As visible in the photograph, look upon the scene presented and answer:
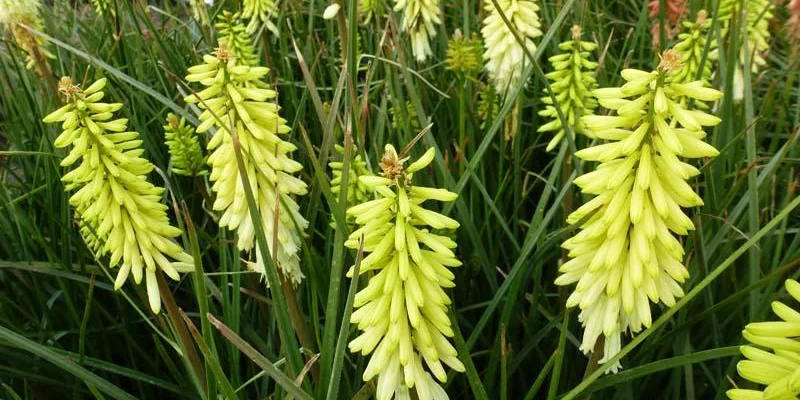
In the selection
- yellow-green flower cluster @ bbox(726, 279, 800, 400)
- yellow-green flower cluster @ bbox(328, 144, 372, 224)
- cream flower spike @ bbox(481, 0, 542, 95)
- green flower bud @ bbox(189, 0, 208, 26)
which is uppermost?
green flower bud @ bbox(189, 0, 208, 26)

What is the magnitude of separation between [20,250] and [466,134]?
2.18 m

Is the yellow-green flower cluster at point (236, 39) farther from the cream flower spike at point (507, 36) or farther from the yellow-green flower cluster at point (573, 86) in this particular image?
the yellow-green flower cluster at point (573, 86)

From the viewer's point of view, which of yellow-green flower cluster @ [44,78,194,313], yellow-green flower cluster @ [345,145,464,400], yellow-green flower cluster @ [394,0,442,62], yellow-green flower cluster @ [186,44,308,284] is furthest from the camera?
yellow-green flower cluster @ [394,0,442,62]

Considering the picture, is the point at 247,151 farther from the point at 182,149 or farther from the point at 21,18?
the point at 21,18

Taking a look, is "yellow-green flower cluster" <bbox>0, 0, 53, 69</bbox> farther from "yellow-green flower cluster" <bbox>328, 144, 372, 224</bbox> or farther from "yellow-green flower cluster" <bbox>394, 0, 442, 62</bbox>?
"yellow-green flower cluster" <bbox>394, 0, 442, 62</bbox>

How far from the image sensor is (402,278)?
1.57 m

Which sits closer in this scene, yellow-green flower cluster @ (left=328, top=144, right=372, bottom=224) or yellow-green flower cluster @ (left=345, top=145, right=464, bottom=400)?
yellow-green flower cluster @ (left=345, top=145, right=464, bottom=400)

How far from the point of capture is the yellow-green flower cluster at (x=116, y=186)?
6.53ft

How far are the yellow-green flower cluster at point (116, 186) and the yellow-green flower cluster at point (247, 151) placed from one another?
0.67 feet

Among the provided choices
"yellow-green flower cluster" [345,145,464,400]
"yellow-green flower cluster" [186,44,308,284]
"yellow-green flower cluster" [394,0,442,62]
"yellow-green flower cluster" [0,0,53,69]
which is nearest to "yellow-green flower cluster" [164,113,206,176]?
"yellow-green flower cluster" [186,44,308,284]

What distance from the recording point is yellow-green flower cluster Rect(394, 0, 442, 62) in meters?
4.08

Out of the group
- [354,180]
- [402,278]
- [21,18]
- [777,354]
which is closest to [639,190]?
[777,354]

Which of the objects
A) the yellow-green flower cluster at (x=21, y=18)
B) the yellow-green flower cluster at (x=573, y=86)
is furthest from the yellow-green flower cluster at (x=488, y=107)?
the yellow-green flower cluster at (x=21, y=18)

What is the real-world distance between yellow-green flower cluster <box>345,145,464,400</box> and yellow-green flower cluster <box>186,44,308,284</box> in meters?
0.53
